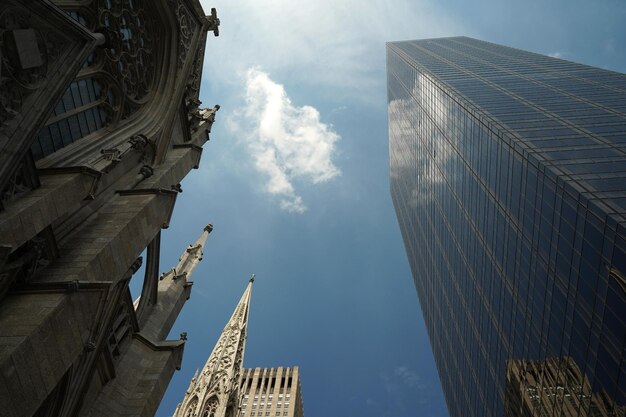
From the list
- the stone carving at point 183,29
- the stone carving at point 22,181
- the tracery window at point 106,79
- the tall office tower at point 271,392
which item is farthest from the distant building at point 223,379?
the tall office tower at point 271,392

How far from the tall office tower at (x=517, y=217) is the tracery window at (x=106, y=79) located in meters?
22.3

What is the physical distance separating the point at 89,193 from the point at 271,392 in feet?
274

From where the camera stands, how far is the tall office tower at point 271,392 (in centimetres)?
8425

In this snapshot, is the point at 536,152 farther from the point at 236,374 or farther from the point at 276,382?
the point at 276,382

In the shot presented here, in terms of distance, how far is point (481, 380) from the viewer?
45.4 metres

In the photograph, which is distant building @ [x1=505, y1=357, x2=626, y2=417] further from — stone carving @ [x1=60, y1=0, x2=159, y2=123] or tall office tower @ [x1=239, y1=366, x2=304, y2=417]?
tall office tower @ [x1=239, y1=366, x2=304, y2=417]

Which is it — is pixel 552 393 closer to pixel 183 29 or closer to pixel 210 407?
pixel 210 407

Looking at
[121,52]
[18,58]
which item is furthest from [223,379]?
[18,58]

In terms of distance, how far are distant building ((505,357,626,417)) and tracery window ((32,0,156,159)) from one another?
25262mm

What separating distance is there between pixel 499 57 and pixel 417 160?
65.3ft

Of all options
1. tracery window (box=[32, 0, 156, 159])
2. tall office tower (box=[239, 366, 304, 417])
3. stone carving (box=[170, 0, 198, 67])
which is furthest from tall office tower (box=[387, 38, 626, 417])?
tall office tower (box=[239, 366, 304, 417])

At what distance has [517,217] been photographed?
33875 millimetres

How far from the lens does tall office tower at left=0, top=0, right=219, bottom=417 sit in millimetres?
9266

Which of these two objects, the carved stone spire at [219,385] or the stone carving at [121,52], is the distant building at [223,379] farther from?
the stone carving at [121,52]
